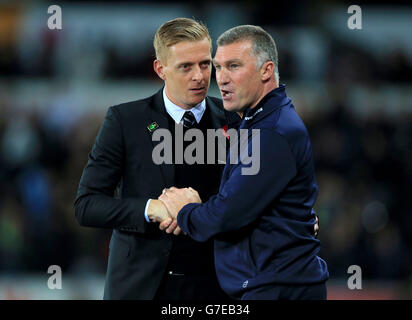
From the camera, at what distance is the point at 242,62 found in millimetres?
3572

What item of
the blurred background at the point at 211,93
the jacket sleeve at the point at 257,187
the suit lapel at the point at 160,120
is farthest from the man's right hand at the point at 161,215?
the blurred background at the point at 211,93

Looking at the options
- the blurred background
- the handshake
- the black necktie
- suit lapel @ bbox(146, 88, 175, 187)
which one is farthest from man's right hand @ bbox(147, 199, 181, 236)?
the blurred background

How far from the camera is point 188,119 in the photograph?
13.0 feet

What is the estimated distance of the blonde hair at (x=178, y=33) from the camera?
3816mm

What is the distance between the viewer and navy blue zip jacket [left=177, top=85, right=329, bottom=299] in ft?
11.0

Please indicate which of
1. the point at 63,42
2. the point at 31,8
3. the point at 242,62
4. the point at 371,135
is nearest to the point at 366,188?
the point at 371,135

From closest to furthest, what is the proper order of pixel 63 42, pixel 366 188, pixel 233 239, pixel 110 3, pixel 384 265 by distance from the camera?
pixel 233 239 < pixel 384 265 < pixel 366 188 < pixel 63 42 < pixel 110 3

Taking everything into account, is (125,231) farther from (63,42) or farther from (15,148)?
(63,42)

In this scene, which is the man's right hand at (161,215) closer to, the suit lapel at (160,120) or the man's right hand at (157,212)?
the man's right hand at (157,212)

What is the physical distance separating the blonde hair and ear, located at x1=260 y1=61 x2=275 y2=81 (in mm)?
440

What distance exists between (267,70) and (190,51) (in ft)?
1.53

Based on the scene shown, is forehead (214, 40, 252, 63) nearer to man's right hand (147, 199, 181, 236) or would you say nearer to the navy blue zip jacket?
the navy blue zip jacket

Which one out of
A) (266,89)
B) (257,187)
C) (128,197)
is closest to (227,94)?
(266,89)

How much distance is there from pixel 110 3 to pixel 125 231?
8.49 meters
